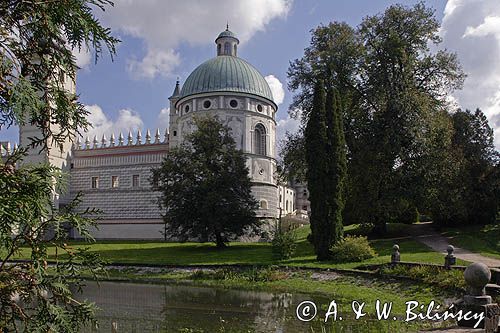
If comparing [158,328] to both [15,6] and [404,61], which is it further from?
[404,61]

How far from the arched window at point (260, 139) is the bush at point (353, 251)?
2332 centimetres

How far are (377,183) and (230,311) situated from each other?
15.7 m

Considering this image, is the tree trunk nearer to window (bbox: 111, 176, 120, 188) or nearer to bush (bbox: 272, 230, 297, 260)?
bush (bbox: 272, 230, 297, 260)

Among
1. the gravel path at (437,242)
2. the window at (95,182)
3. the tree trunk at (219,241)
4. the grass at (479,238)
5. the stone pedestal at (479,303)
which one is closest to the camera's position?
the stone pedestal at (479,303)

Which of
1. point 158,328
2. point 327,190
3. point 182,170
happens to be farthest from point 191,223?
point 158,328

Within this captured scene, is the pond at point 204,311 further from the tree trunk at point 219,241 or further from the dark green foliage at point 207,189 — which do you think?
the tree trunk at point 219,241

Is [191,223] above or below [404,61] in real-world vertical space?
below

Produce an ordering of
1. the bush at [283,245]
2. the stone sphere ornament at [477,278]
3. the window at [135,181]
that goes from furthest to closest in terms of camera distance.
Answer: the window at [135,181], the bush at [283,245], the stone sphere ornament at [477,278]

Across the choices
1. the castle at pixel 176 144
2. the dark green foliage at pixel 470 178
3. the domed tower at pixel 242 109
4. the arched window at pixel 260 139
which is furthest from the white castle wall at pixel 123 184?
the dark green foliage at pixel 470 178

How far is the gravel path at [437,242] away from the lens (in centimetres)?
2011

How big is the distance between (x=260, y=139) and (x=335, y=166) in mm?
21730

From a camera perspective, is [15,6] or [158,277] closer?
[15,6]

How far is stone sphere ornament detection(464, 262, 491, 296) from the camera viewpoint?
7.32 meters

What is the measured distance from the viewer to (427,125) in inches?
1069
